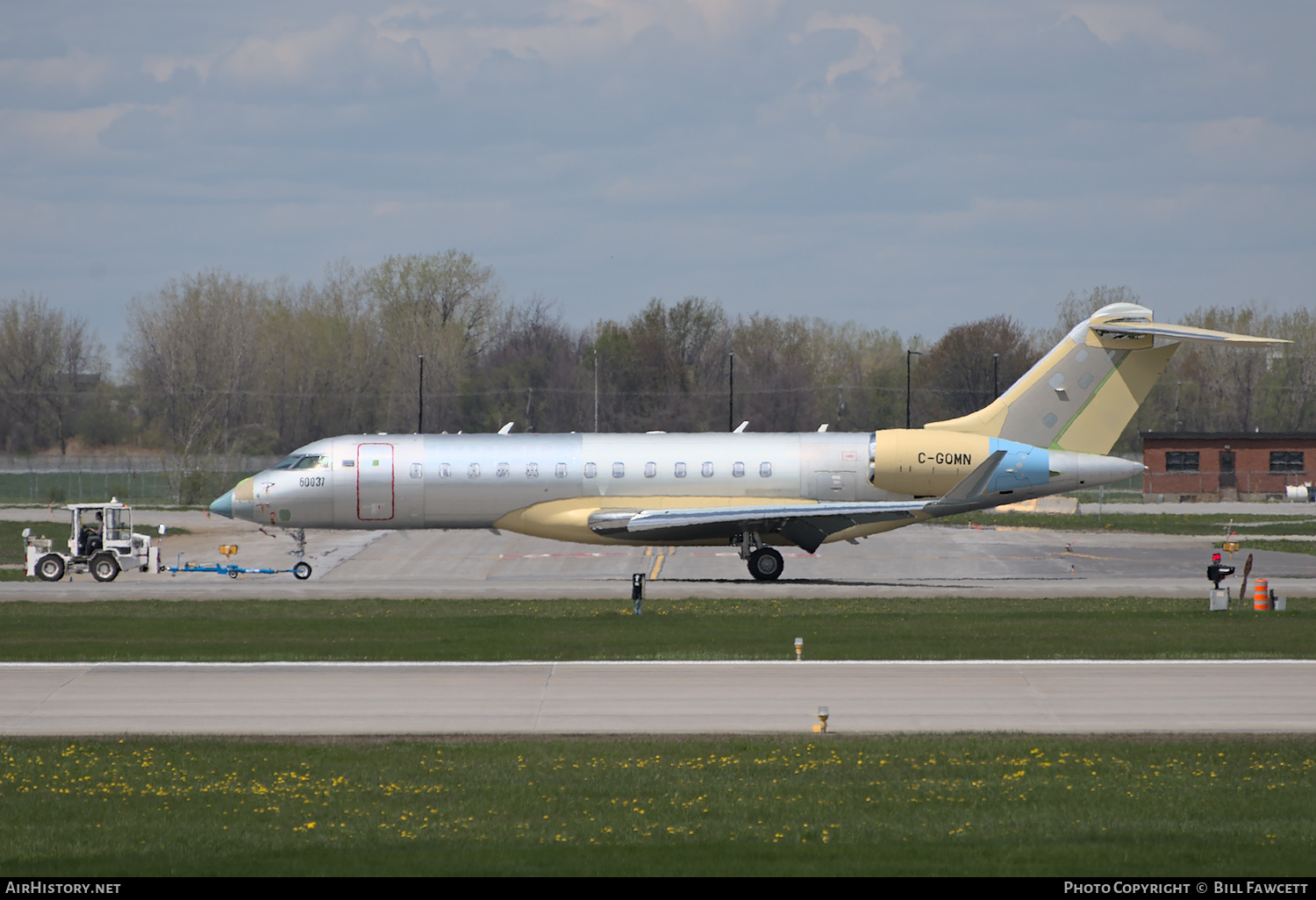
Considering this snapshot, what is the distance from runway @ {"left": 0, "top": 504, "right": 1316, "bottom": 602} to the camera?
35.0 m

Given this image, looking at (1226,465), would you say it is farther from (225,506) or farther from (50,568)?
(50,568)

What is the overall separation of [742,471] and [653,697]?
18567 millimetres

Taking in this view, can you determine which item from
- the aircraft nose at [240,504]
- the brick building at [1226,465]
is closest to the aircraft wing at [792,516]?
the aircraft nose at [240,504]

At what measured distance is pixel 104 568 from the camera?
3812 cm

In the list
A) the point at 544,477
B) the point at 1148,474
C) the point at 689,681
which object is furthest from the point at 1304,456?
the point at 689,681

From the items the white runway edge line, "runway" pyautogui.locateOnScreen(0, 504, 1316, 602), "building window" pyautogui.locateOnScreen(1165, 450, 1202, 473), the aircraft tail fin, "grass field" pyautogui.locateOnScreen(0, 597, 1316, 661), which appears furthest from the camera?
"building window" pyautogui.locateOnScreen(1165, 450, 1202, 473)

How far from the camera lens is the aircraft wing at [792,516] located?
3594 cm

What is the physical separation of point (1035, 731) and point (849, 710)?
2.53m

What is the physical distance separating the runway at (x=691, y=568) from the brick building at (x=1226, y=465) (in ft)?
94.5

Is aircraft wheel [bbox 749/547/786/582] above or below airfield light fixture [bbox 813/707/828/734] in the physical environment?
above

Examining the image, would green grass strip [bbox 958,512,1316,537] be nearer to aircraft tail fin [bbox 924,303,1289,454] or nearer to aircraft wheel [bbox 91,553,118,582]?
aircraft tail fin [bbox 924,303,1289,454]

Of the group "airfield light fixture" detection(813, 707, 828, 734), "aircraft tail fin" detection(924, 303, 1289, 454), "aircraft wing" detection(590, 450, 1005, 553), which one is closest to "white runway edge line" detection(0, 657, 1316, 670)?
"airfield light fixture" detection(813, 707, 828, 734)

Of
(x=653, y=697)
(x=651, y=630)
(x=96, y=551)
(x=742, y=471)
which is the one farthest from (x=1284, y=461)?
(x=653, y=697)

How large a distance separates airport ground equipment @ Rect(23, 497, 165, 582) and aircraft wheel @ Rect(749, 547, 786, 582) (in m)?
17.4
